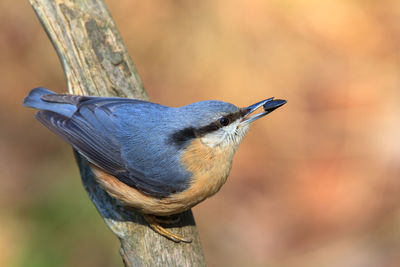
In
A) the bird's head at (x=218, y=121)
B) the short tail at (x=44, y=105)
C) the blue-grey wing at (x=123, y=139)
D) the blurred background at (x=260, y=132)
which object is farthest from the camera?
the blurred background at (x=260, y=132)

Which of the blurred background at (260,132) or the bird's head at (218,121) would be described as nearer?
the bird's head at (218,121)

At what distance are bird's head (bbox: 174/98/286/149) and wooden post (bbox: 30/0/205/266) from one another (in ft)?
2.54

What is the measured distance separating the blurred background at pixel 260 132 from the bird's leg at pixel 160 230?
1.41 m

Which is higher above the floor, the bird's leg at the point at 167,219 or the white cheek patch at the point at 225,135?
the white cheek patch at the point at 225,135

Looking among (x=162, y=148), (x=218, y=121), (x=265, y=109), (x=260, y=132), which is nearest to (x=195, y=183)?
(x=162, y=148)

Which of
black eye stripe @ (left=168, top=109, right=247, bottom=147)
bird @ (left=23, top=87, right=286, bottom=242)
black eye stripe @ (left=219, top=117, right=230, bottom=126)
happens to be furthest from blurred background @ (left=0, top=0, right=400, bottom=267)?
black eye stripe @ (left=219, top=117, right=230, bottom=126)

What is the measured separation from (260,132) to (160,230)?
2.98m

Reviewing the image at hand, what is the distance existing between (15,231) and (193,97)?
8.98ft

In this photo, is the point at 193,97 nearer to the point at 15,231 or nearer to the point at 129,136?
the point at 15,231

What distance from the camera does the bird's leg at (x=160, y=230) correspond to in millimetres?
3813

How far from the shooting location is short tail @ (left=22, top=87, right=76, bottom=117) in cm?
396

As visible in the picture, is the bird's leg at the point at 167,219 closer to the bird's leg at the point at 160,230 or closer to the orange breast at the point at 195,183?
the bird's leg at the point at 160,230

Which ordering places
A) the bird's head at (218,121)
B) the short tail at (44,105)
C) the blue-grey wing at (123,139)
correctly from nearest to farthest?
the bird's head at (218,121) → the blue-grey wing at (123,139) → the short tail at (44,105)

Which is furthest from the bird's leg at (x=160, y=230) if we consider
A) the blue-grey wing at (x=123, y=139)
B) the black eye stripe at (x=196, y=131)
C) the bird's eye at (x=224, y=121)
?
the bird's eye at (x=224, y=121)
